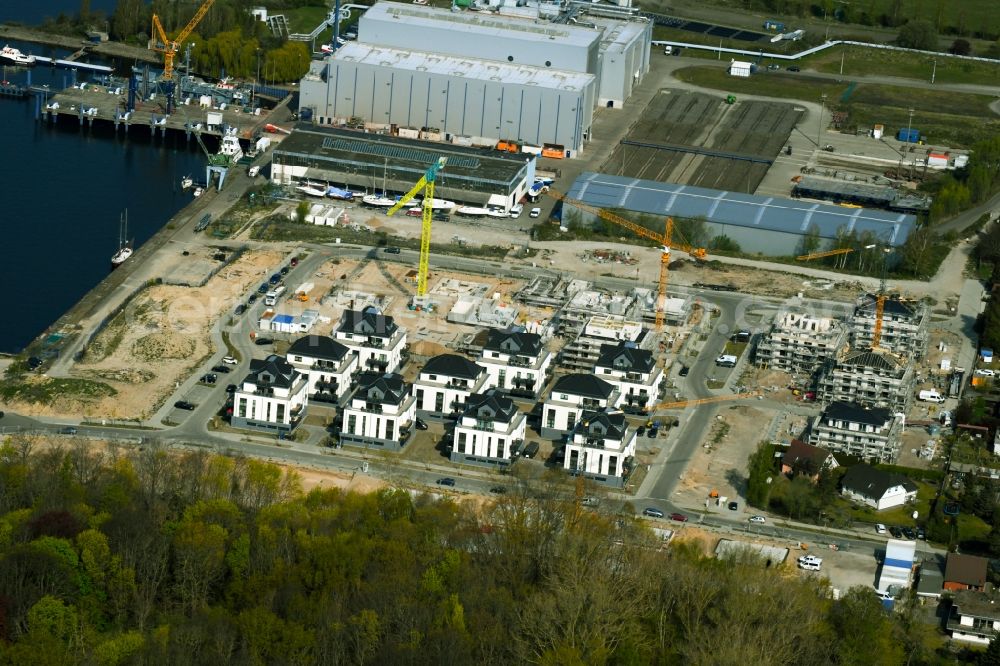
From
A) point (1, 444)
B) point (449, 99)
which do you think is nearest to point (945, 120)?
point (449, 99)

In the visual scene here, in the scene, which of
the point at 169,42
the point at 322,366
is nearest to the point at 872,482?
the point at 322,366

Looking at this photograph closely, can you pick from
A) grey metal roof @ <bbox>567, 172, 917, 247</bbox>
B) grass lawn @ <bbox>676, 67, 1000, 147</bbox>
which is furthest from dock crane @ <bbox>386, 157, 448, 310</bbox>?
grass lawn @ <bbox>676, 67, 1000, 147</bbox>

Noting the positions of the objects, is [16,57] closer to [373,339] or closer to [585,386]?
[373,339]

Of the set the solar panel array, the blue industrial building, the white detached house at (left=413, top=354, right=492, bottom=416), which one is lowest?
the white detached house at (left=413, top=354, right=492, bottom=416)

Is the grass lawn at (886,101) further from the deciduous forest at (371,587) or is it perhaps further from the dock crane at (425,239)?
the deciduous forest at (371,587)

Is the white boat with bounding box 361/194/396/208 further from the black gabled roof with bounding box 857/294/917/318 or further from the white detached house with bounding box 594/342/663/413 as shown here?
the black gabled roof with bounding box 857/294/917/318

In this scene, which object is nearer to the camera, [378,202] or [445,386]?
[445,386]
